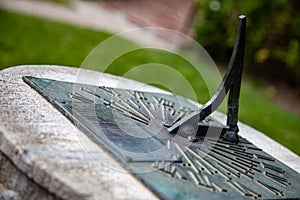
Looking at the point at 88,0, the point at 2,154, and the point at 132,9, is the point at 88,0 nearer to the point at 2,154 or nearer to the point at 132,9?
the point at 132,9

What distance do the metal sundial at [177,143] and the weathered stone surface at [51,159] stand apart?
5 centimetres

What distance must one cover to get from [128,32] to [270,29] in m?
1.93

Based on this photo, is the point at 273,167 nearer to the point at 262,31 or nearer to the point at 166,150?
the point at 166,150

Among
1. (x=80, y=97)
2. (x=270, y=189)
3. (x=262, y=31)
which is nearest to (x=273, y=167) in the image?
(x=270, y=189)

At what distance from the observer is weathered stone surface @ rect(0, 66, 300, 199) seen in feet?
6.07

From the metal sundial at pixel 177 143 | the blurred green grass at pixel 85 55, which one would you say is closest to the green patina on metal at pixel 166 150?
the metal sundial at pixel 177 143

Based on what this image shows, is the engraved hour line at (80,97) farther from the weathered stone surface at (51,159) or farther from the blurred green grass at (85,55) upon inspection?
the blurred green grass at (85,55)

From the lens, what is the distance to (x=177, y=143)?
7.59ft

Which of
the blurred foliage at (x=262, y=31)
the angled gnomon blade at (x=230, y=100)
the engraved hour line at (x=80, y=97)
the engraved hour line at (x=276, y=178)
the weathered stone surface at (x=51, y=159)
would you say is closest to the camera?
the weathered stone surface at (x=51, y=159)

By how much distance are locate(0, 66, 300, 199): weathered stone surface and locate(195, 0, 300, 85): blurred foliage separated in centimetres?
460

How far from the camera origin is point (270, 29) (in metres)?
6.72

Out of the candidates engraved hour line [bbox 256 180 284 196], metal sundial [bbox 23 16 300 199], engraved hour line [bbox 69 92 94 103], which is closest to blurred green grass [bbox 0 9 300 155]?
metal sundial [bbox 23 16 300 199]

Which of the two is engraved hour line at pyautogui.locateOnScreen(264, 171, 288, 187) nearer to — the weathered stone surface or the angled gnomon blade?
the angled gnomon blade

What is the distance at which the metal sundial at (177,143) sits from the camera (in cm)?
202
